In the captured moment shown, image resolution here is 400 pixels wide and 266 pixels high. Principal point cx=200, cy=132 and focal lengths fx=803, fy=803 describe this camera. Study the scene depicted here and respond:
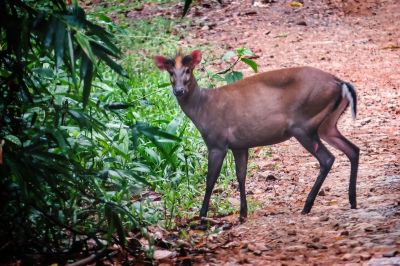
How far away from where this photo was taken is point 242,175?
18.5 ft

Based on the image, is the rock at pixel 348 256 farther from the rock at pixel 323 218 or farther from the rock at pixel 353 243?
→ the rock at pixel 323 218

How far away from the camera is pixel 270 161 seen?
7047mm

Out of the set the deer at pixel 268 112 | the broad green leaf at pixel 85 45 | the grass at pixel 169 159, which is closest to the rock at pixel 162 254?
the grass at pixel 169 159

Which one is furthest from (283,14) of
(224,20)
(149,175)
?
(149,175)

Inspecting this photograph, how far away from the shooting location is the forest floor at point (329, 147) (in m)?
4.33

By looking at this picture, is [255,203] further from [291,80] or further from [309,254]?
[309,254]

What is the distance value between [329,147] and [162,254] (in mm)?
3153

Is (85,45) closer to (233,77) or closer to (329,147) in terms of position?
(233,77)

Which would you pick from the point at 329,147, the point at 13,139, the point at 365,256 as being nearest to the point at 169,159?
the point at 13,139

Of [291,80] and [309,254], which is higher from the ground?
[291,80]

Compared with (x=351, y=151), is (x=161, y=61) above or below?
above

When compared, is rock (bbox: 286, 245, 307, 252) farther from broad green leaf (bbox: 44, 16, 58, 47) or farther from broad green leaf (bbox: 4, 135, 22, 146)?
broad green leaf (bbox: 44, 16, 58, 47)

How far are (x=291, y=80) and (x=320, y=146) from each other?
49 cm

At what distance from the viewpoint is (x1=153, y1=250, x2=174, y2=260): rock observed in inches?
173
